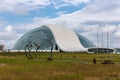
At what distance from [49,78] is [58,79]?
4.33 feet

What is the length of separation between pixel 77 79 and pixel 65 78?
1502 mm

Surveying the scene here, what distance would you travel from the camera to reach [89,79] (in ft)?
130

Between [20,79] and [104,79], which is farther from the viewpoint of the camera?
[104,79]

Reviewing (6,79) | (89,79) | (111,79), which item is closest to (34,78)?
(6,79)

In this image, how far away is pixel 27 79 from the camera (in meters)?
37.6

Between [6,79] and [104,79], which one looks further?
[104,79]

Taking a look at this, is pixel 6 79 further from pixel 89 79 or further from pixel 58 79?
pixel 89 79

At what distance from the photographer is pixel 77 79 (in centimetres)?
3925

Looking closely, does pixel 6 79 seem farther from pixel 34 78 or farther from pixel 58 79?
pixel 58 79

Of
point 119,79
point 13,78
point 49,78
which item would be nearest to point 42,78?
point 49,78

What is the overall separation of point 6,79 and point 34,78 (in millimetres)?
3480

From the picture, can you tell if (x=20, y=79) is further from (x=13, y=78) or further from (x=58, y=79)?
(x=58, y=79)

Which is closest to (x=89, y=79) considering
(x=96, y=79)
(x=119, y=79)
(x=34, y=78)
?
(x=96, y=79)

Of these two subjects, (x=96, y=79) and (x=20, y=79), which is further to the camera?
(x=96, y=79)
